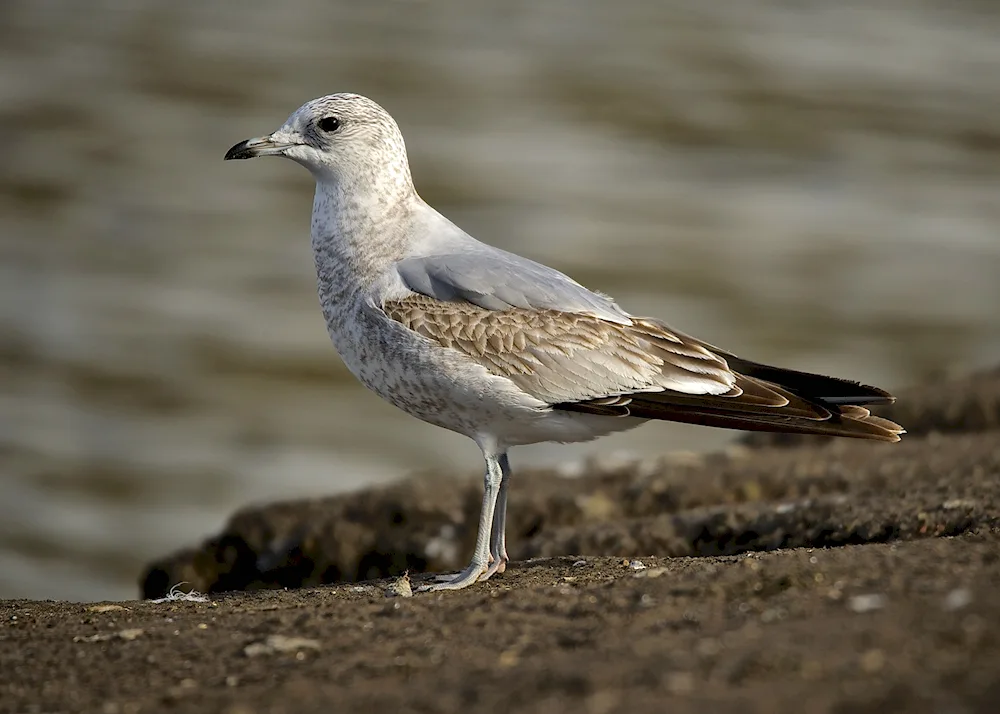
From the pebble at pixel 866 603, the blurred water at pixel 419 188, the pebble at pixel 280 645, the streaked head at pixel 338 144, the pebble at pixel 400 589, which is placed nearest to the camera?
the pebble at pixel 866 603

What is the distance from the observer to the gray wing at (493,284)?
443 centimetres

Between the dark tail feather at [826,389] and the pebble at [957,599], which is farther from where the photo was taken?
the dark tail feather at [826,389]

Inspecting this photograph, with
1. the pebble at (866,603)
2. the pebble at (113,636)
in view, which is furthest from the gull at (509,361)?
the pebble at (866,603)

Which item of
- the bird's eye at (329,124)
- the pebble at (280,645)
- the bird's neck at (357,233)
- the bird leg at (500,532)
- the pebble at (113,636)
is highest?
the bird's eye at (329,124)

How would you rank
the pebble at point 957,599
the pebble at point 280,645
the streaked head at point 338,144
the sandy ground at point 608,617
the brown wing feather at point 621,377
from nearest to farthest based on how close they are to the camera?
the sandy ground at point 608,617 → the pebble at point 957,599 → the pebble at point 280,645 → the brown wing feather at point 621,377 → the streaked head at point 338,144

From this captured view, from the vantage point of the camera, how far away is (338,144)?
4848 mm

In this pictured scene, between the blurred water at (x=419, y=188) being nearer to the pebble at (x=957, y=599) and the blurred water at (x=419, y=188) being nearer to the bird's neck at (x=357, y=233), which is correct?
the bird's neck at (x=357, y=233)

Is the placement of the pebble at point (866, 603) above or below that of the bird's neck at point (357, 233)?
below

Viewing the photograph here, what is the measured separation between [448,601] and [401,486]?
273 cm

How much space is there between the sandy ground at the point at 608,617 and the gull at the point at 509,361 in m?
0.48

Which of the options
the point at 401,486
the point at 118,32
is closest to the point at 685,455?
the point at 401,486

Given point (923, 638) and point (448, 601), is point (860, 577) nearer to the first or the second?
point (923, 638)

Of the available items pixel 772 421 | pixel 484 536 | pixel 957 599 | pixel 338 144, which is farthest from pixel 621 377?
pixel 957 599

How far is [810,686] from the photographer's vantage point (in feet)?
8.25
